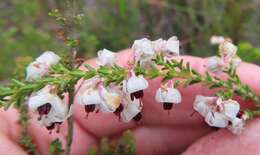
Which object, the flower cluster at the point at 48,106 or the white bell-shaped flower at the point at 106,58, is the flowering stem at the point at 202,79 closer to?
the white bell-shaped flower at the point at 106,58

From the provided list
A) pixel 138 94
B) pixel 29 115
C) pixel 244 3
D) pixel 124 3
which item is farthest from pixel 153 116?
pixel 244 3

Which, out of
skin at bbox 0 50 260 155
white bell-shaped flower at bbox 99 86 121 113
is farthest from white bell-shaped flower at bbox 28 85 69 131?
skin at bbox 0 50 260 155

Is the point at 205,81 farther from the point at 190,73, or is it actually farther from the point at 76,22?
the point at 76,22

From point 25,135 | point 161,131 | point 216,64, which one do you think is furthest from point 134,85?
point 161,131

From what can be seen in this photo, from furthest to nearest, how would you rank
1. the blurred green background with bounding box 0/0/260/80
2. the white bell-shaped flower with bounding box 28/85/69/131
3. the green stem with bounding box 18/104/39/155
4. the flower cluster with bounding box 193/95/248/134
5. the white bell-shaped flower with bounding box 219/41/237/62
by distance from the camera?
the blurred green background with bounding box 0/0/260/80, the green stem with bounding box 18/104/39/155, the white bell-shaped flower with bounding box 219/41/237/62, the flower cluster with bounding box 193/95/248/134, the white bell-shaped flower with bounding box 28/85/69/131

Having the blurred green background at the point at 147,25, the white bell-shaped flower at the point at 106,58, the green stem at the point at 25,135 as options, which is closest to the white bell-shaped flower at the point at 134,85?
the white bell-shaped flower at the point at 106,58

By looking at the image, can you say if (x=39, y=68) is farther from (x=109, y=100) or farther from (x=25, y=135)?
(x=25, y=135)

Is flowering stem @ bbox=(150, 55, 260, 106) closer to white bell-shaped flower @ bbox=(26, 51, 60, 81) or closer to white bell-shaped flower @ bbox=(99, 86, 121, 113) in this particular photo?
white bell-shaped flower @ bbox=(99, 86, 121, 113)
